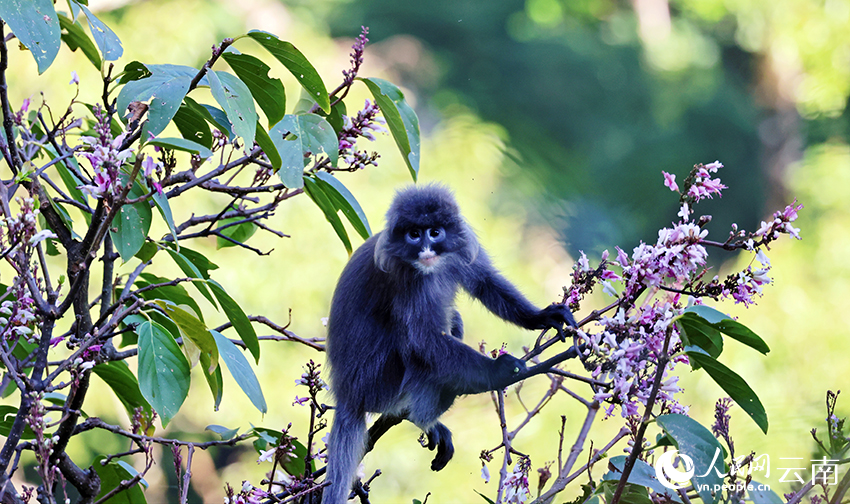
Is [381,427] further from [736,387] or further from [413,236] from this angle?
[736,387]

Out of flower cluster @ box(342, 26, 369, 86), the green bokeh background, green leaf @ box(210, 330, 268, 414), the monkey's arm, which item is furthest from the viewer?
the green bokeh background

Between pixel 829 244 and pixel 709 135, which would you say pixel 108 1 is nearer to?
pixel 709 135

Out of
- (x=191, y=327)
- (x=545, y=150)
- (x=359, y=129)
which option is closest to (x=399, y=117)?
(x=359, y=129)

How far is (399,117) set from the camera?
925mm

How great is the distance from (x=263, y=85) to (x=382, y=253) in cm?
48

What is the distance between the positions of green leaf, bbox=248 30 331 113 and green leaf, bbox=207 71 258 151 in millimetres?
75

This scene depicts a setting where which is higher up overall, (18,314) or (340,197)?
(340,197)

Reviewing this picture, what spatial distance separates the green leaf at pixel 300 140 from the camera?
0.82m

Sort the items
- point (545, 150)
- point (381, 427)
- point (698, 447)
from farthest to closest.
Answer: point (545, 150) < point (381, 427) < point (698, 447)

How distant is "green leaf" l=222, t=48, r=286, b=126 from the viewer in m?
0.82

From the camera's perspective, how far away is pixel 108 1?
11.4ft

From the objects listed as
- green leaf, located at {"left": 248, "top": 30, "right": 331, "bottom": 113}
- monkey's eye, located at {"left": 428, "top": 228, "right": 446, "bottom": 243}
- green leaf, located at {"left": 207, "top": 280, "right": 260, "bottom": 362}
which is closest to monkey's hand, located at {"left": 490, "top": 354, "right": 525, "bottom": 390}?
monkey's eye, located at {"left": 428, "top": 228, "right": 446, "bottom": 243}

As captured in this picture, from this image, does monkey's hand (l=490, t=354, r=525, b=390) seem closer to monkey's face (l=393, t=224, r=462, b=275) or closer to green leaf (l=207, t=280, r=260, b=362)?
monkey's face (l=393, t=224, r=462, b=275)

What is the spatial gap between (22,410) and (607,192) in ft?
11.2
